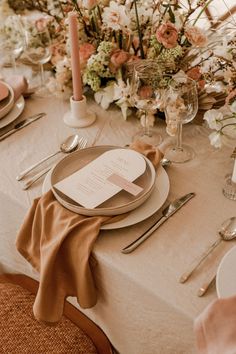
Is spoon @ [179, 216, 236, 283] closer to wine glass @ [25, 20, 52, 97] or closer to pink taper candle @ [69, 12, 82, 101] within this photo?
pink taper candle @ [69, 12, 82, 101]

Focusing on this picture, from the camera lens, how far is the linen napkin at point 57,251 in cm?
85

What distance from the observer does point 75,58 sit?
119 centimetres

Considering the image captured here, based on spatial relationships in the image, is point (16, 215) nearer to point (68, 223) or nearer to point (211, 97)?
point (68, 223)

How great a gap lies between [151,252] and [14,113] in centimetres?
68

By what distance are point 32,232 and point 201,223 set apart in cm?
36

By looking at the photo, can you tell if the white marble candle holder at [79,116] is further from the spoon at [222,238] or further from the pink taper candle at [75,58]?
the spoon at [222,238]

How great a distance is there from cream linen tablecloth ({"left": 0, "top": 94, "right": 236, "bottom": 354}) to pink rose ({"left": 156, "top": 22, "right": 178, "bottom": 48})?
0.84 ft

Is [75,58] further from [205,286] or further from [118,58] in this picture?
[205,286]

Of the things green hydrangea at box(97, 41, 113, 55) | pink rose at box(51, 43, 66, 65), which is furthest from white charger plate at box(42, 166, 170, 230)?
pink rose at box(51, 43, 66, 65)

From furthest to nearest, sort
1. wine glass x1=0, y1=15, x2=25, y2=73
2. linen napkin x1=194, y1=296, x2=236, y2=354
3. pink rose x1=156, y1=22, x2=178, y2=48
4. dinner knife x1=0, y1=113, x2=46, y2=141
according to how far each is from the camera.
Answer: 1. wine glass x1=0, y1=15, x2=25, y2=73
2. dinner knife x1=0, y1=113, x2=46, y2=141
3. pink rose x1=156, y1=22, x2=178, y2=48
4. linen napkin x1=194, y1=296, x2=236, y2=354

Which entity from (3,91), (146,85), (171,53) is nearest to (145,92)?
(146,85)

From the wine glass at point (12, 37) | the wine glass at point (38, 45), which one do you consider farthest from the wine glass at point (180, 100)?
the wine glass at point (12, 37)

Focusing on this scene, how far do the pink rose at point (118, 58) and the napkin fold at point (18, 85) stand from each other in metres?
0.30

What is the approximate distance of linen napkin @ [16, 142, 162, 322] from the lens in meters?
0.85
